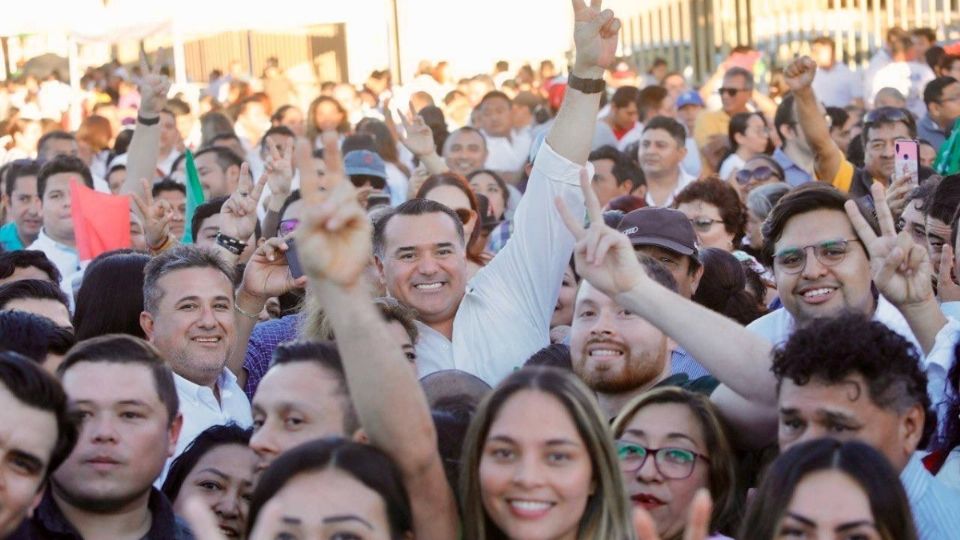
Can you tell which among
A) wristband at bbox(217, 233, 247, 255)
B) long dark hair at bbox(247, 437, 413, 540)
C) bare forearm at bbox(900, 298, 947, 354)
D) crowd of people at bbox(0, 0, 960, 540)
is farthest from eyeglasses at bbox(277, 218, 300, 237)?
long dark hair at bbox(247, 437, 413, 540)

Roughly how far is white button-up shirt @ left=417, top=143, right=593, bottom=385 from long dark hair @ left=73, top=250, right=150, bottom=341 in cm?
107

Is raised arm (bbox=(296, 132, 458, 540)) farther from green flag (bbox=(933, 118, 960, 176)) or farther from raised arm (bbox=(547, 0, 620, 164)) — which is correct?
green flag (bbox=(933, 118, 960, 176))

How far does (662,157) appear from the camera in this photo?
10.8m

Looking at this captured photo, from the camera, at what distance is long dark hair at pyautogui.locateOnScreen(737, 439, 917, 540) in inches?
149

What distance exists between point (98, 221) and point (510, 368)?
3365mm

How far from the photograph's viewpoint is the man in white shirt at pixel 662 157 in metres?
10.8

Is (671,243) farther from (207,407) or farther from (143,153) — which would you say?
(143,153)

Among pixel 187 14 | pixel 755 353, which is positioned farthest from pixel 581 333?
pixel 187 14

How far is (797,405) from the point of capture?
427 cm

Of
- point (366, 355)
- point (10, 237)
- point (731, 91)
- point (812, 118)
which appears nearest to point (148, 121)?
point (10, 237)

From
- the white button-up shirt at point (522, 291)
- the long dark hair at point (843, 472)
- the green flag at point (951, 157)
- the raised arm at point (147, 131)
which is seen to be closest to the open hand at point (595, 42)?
the white button-up shirt at point (522, 291)

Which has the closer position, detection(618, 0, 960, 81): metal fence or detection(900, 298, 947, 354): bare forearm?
detection(900, 298, 947, 354): bare forearm

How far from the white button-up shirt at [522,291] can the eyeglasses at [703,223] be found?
204cm

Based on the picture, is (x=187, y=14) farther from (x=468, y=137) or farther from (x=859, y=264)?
(x=859, y=264)
